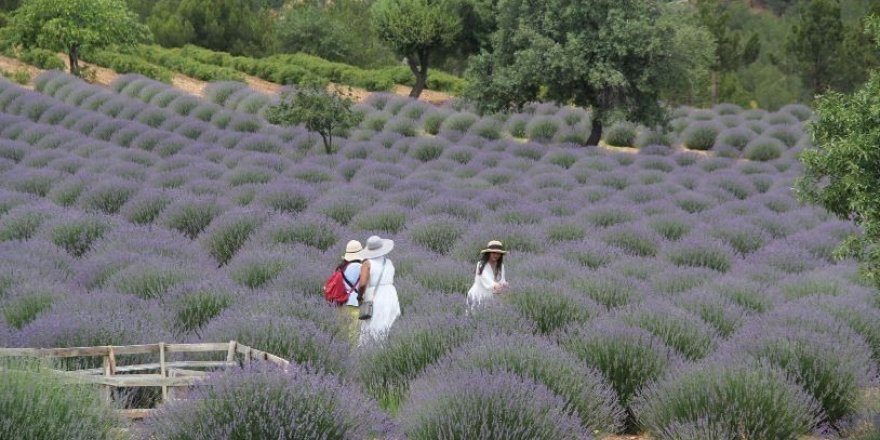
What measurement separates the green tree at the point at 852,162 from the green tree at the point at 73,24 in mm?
23661

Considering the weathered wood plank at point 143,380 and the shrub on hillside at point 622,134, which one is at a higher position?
the weathered wood plank at point 143,380

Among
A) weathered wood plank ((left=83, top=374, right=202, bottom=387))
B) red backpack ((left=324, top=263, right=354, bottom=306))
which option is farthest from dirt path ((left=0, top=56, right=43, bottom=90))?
weathered wood plank ((left=83, top=374, right=202, bottom=387))

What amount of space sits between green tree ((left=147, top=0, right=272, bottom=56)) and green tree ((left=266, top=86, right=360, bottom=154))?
22.5m

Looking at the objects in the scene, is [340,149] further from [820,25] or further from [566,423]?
[820,25]

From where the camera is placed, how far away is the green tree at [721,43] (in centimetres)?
3367

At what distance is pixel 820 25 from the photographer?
30.1 meters

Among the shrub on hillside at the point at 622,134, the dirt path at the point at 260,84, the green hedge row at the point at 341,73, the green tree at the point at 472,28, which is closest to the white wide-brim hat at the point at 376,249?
the shrub on hillside at the point at 622,134

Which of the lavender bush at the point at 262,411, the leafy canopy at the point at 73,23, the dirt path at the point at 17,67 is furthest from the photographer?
the dirt path at the point at 17,67

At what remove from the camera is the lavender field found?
17.5 feet

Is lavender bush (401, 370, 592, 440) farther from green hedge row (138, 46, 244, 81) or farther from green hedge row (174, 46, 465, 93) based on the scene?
green hedge row (138, 46, 244, 81)

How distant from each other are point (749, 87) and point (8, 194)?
39.8m

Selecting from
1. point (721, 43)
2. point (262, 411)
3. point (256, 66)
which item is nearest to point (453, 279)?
point (262, 411)

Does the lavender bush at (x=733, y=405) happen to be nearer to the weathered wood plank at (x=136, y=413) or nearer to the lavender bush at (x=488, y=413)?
the lavender bush at (x=488, y=413)

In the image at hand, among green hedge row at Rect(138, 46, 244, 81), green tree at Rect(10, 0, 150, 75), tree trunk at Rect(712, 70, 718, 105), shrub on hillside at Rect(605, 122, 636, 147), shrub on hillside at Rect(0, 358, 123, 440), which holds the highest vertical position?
shrub on hillside at Rect(0, 358, 123, 440)
